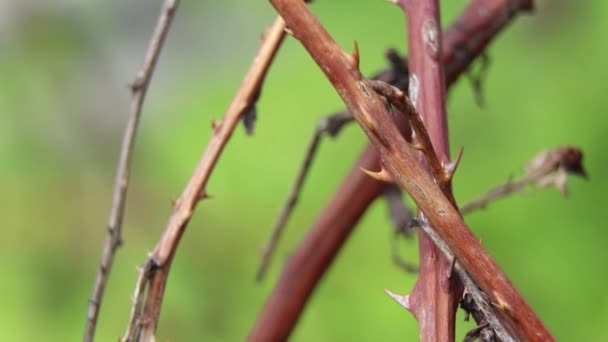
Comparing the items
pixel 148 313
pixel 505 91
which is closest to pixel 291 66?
pixel 505 91

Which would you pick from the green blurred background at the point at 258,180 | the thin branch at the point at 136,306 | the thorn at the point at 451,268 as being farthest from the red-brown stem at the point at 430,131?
the green blurred background at the point at 258,180

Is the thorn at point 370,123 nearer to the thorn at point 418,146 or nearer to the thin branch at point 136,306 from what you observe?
the thorn at point 418,146

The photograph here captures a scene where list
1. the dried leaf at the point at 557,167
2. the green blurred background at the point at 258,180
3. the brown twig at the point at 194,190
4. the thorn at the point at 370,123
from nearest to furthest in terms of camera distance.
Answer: the thorn at the point at 370,123, the brown twig at the point at 194,190, the dried leaf at the point at 557,167, the green blurred background at the point at 258,180

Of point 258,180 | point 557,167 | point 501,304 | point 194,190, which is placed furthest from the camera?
point 258,180

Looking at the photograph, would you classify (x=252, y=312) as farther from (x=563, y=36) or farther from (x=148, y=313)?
(x=148, y=313)

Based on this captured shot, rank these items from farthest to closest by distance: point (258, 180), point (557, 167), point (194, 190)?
point (258, 180) → point (557, 167) → point (194, 190)

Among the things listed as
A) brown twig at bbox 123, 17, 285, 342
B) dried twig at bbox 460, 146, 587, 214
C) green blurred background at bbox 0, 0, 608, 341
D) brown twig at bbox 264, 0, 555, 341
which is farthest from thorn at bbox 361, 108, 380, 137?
green blurred background at bbox 0, 0, 608, 341

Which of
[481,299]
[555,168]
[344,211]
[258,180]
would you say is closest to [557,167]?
[555,168]

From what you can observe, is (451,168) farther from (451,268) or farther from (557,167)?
(557,167)
